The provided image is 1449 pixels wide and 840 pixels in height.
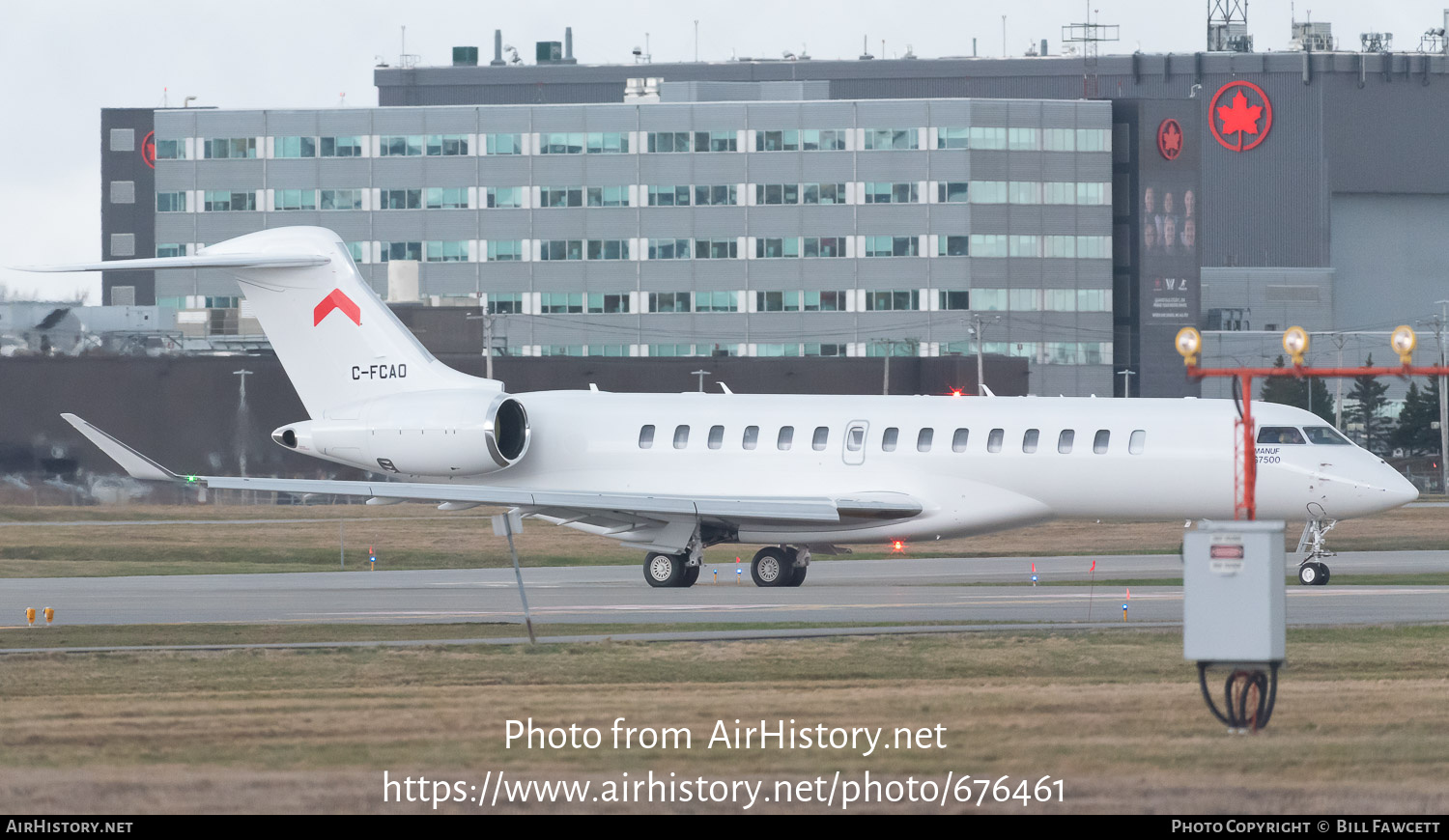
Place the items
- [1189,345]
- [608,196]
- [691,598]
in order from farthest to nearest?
[608,196], [691,598], [1189,345]

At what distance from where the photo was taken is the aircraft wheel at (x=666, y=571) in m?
30.9

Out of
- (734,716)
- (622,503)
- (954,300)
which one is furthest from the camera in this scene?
(954,300)

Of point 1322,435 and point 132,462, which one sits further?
point 1322,435

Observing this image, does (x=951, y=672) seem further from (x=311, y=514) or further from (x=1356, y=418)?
(x=1356, y=418)

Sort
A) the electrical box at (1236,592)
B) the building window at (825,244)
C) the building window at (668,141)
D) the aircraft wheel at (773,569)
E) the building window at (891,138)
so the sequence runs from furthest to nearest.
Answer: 1. the building window at (668,141)
2. the building window at (825,244)
3. the building window at (891,138)
4. the aircraft wheel at (773,569)
5. the electrical box at (1236,592)

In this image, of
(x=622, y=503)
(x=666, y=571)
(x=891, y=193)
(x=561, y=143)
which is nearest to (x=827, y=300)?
(x=891, y=193)

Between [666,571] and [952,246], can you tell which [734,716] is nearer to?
[666,571]

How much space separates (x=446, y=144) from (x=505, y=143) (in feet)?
11.2

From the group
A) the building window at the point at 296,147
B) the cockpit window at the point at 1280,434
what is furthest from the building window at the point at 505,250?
the cockpit window at the point at 1280,434

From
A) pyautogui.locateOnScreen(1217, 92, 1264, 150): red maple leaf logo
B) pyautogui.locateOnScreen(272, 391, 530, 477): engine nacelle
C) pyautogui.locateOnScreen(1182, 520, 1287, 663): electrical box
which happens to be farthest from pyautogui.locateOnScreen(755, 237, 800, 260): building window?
pyautogui.locateOnScreen(1182, 520, 1287, 663): electrical box

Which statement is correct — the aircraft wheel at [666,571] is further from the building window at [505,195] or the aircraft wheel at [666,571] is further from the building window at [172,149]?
the building window at [172,149]

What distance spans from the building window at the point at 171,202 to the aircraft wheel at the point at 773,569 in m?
86.9

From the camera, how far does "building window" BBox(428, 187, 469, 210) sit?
109750 millimetres

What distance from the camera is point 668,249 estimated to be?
10975 cm
